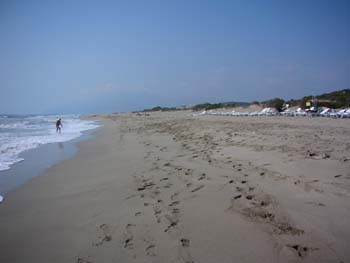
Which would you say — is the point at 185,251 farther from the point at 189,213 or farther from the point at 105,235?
the point at 105,235

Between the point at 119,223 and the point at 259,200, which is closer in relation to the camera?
the point at 119,223

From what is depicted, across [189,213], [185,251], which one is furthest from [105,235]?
[189,213]

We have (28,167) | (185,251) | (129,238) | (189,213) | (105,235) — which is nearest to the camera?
(185,251)

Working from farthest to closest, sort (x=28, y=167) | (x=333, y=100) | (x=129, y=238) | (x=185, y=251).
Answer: (x=333, y=100)
(x=28, y=167)
(x=129, y=238)
(x=185, y=251)

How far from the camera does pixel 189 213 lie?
3611 millimetres

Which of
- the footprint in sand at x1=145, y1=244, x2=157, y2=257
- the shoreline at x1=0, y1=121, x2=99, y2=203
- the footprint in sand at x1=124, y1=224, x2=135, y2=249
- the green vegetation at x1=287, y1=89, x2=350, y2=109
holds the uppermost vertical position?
the green vegetation at x1=287, y1=89, x2=350, y2=109

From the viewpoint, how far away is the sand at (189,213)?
8.80 feet

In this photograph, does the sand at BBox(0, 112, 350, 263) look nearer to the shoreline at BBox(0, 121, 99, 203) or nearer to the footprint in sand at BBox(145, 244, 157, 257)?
the footprint in sand at BBox(145, 244, 157, 257)

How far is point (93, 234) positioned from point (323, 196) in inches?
137

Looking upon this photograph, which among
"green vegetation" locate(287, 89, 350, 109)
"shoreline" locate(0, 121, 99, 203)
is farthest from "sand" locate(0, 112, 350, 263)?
"green vegetation" locate(287, 89, 350, 109)

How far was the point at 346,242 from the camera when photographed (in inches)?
106

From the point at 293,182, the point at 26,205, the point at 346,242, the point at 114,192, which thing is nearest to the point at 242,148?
the point at 293,182

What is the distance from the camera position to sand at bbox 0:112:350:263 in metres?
2.68

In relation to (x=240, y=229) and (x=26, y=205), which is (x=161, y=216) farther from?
(x=26, y=205)
